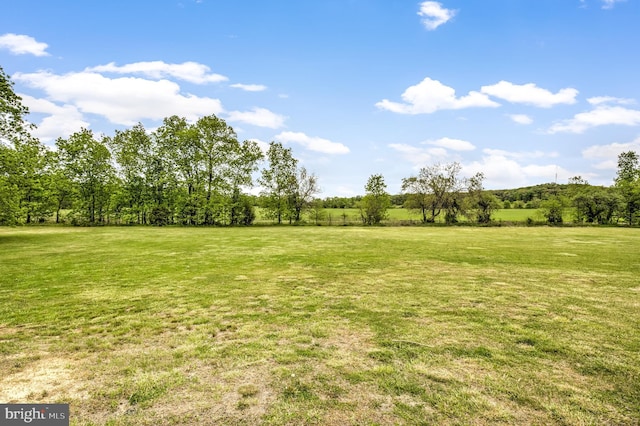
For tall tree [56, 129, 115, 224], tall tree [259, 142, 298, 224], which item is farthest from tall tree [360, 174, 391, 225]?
tall tree [56, 129, 115, 224]

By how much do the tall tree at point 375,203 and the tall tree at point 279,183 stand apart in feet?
40.0

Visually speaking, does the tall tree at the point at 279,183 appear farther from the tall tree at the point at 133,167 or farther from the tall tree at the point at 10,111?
the tall tree at the point at 10,111

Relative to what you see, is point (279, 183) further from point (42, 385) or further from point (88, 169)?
point (42, 385)

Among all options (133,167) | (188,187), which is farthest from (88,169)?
(188,187)

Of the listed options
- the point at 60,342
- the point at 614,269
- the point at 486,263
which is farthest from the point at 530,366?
the point at 614,269

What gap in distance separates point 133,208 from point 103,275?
3841cm

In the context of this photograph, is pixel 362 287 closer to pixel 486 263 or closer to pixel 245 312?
pixel 245 312

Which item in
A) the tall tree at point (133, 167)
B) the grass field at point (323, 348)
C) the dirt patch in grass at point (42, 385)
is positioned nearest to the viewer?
the grass field at point (323, 348)

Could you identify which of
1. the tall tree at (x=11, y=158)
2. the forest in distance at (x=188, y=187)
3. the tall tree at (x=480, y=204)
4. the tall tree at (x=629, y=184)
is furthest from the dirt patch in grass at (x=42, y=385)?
the tall tree at (x=629, y=184)

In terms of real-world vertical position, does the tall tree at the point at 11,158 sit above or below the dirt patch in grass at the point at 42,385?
above

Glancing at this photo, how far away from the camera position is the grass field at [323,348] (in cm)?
348

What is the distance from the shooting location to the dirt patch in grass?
3.69m

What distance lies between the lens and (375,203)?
50.8 metres

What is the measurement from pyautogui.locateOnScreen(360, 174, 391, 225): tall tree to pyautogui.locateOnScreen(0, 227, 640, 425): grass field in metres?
40.2
